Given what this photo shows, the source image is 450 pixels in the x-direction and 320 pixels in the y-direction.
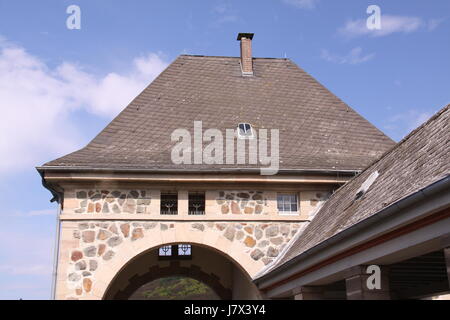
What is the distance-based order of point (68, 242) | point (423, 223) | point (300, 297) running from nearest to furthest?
1. point (423, 223)
2. point (300, 297)
3. point (68, 242)

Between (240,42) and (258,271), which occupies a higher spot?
(240,42)

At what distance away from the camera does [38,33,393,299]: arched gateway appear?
416 inches

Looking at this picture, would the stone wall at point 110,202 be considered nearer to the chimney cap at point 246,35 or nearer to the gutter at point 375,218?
the gutter at point 375,218

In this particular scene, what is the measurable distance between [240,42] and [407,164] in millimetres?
8982

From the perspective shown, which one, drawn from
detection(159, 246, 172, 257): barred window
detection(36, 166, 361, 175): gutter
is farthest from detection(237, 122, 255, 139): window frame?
detection(159, 246, 172, 257): barred window

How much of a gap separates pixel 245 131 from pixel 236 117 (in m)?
0.61

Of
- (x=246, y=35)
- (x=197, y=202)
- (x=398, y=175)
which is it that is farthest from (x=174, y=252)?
(x=398, y=175)

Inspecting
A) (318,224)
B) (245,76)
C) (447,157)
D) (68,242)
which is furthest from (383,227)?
(245,76)

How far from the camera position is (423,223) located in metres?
5.11

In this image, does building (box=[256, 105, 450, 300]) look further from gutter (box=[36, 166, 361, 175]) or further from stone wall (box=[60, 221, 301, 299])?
gutter (box=[36, 166, 361, 175])

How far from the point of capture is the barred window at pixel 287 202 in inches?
446

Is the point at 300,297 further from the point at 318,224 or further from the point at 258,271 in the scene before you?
the point at 258,271

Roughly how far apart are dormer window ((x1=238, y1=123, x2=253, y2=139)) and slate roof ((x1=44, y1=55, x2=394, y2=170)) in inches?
6.0

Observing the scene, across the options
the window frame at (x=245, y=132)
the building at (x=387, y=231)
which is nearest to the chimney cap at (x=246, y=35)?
the window frame at (x=245, y=132)
